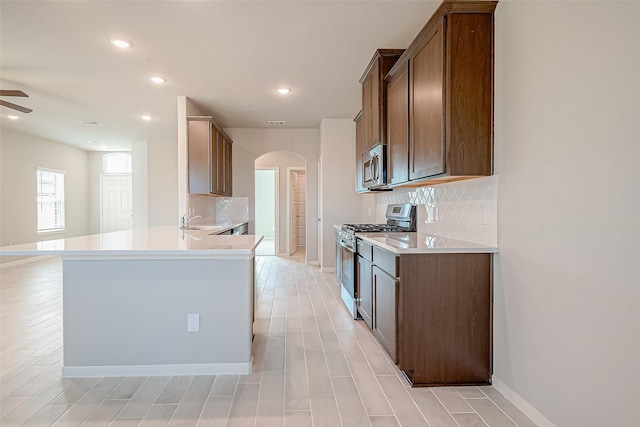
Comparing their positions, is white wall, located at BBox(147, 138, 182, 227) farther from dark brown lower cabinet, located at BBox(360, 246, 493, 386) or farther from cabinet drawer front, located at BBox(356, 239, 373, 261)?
dark brown lower cabinet, located at BBox(360, 246, 493, 386)

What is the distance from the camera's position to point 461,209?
2527 mm

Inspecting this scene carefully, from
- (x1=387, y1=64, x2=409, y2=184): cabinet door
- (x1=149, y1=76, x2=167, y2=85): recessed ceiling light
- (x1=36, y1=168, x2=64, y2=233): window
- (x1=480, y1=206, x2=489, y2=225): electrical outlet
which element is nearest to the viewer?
(x1=480, y1=206, x2=489, y2=225): electrical outlet

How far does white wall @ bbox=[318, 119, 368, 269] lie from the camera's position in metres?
5.68

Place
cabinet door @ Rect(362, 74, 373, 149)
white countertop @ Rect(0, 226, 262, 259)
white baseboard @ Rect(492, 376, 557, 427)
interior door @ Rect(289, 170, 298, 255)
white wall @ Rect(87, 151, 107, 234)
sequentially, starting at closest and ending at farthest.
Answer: white baseboard @ Rect(492, 376, 557, 427) < white countertop @ Rect(0, 226, 262, 259) < cabinet door @ Rect(362, 74, 373, 149) < interior door @ Rect(289, 170, 298, 255) < white wall @ Rect(87, 151, 107, 234)

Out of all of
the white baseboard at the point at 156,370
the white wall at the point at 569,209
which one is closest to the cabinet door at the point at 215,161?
the white baseboard at the point at 156,370

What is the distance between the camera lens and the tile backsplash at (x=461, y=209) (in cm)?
220

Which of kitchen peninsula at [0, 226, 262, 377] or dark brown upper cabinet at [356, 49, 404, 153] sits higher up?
dark brown upper cabinet at [356, 49, 404, 153]

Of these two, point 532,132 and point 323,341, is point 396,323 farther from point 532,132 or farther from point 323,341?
point 532,132

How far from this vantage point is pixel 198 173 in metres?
4.56

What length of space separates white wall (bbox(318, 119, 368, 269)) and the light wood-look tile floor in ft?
8.88

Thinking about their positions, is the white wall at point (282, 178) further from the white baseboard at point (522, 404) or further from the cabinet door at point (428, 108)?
the white baseboard at point (522, 404)

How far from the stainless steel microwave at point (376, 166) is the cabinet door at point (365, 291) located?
799 mm

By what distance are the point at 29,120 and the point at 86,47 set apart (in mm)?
3887

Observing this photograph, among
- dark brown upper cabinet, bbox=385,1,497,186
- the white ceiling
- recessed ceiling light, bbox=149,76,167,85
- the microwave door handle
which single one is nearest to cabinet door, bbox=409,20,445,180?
dark brown upper cabinet, bbox=385,1,497,186
